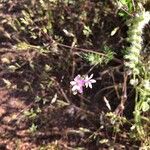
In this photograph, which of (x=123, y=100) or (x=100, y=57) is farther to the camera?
(x=100, y=57)

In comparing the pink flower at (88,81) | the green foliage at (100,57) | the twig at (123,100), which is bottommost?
the twig at (123,100)

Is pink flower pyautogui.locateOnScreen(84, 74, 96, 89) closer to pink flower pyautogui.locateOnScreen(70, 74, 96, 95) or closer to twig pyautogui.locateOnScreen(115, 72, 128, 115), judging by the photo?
Result: pink flower pyautogui.locateOnScreen(70, 74, 96, 95)

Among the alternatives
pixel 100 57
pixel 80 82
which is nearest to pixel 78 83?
pixel 80 82

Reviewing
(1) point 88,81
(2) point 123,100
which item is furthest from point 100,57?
(2) point 123,100

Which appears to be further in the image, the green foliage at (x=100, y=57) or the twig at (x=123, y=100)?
the green foliage at (x=100, y=57)

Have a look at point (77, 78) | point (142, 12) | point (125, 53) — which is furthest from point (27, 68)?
point (142, 12)

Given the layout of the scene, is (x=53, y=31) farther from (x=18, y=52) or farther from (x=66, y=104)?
(x=66, y=104)

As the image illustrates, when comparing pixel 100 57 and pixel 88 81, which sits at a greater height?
pixel 100 57

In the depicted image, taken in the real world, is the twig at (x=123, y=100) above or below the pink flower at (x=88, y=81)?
below

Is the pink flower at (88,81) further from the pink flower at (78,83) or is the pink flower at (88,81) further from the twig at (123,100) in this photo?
the twig at (123,100)

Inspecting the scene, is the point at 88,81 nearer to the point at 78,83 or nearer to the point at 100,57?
the point at 78,83

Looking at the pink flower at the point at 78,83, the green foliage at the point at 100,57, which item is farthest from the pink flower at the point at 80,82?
the green foliage at the point at 100,57
